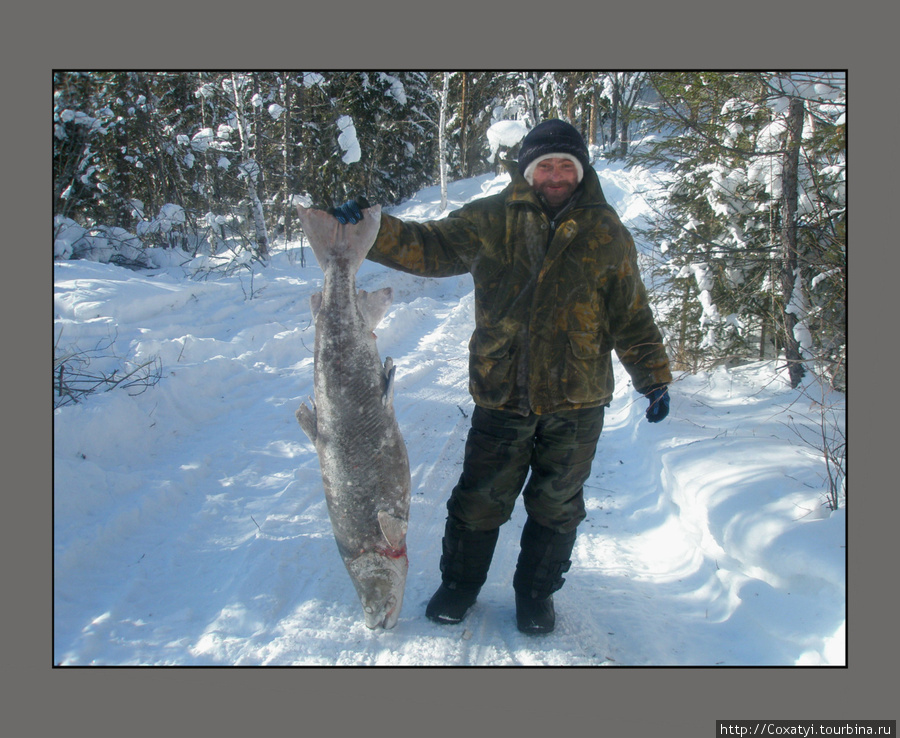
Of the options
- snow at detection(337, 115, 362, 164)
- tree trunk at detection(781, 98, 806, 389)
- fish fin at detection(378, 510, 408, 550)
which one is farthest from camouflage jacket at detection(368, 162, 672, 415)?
snow at detection(337, 115, 362, 164)

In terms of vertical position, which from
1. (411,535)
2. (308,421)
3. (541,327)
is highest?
(541,327)

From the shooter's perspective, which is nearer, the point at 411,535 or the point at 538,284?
the point at 538,284

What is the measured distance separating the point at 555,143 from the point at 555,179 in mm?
→ 160

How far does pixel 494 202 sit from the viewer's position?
2545mm

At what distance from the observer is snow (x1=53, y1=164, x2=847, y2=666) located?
2.62m

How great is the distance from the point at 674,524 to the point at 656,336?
5.93ft

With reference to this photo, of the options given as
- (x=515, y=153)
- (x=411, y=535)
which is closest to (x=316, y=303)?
(x=411, y=535)

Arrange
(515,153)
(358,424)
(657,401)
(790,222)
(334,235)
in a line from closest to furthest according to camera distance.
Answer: (334,235) → (358,424) → (657,401) → (790,222) → (515,153)

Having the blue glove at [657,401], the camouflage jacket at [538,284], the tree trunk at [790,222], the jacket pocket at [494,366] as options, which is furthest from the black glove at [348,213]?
the tree trunk at [790,222]

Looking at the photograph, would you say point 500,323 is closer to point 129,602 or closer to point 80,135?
point 129,602

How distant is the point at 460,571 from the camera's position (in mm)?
2793

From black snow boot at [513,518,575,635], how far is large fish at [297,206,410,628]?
0.66 m

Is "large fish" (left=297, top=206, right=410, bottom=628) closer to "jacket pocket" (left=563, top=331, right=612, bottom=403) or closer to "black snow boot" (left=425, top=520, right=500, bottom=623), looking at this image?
→ "black snow boot" (left=425, top=520, right=500, bottom=623)

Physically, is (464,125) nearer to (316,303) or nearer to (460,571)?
(316,303)
